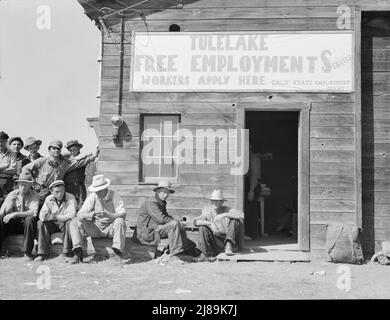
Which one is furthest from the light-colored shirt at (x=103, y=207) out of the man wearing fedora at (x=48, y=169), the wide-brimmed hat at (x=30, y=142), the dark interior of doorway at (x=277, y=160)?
the dark interior of doorway at (x=277, y=160)

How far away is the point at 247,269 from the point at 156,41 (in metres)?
4.46

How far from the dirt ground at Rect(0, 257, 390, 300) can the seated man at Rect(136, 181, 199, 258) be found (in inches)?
13.2

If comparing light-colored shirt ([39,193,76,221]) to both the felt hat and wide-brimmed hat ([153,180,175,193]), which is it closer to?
the felt hat

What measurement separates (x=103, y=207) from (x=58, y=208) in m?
0.75

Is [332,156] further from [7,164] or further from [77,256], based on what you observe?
[7,164]

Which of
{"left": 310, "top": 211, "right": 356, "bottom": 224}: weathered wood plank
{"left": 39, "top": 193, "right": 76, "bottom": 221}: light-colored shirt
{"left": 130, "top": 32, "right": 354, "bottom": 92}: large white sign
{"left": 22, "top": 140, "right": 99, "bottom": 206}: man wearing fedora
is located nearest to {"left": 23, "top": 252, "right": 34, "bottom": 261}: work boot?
{"left": 39, "top": 193, "right": 76, "bottom": 221}: light-colored shirt

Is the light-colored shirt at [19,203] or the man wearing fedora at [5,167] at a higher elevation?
the man wearing fedora at [5,167]

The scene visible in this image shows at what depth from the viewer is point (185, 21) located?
29.1 feet

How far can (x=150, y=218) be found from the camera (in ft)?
26.3

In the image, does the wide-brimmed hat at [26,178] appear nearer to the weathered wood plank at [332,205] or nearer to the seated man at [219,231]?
the seated man at [219,231]

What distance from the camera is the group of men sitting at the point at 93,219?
7676mm

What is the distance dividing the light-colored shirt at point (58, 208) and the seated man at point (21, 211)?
0.26 meters

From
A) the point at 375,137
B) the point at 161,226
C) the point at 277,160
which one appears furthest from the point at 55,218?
the point at 277,160

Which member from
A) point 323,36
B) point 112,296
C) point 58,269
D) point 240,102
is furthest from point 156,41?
point 112,296
